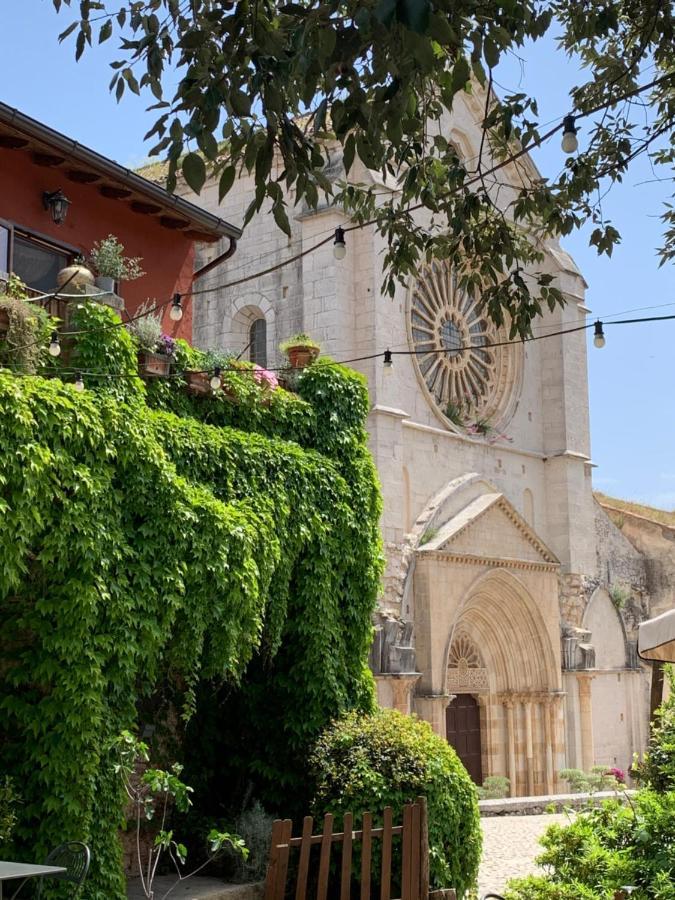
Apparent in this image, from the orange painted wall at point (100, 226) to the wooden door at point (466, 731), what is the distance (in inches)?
525

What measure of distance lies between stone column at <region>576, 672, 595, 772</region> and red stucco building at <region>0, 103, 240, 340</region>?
621 inches

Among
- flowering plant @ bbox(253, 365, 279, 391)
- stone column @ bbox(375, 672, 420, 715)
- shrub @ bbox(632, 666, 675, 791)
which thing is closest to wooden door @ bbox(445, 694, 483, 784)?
stone column @ bbox(375, 672, 420, 715)

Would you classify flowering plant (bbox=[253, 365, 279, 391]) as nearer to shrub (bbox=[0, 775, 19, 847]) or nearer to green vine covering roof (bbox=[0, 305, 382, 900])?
green vine covering roof (bbox=[0, 305, 382, 900])

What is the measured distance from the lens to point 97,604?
9852mm

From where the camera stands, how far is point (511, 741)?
26.0 meters

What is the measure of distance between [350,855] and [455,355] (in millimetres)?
18709

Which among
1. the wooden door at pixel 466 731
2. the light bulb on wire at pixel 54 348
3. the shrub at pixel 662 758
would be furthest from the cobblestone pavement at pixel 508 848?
the light bulb on wire at pixel 54 348

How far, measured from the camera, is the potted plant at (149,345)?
11.3 metres

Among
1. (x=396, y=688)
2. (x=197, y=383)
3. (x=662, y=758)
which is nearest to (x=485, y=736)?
(x=396, y=688)

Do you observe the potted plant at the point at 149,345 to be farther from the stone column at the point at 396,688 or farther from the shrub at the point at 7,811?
the stone column at the point at 396,688

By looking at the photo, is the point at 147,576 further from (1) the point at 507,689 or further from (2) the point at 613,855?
(1) the point at 507,689

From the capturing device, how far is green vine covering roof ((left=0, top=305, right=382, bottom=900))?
9.62 metres

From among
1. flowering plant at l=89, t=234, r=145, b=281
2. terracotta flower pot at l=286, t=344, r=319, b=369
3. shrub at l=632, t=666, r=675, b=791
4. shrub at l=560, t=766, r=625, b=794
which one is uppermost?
flowering plant at l=89, t=234, r=145, b=281

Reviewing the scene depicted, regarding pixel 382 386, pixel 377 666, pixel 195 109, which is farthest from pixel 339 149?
pixel 195 109
